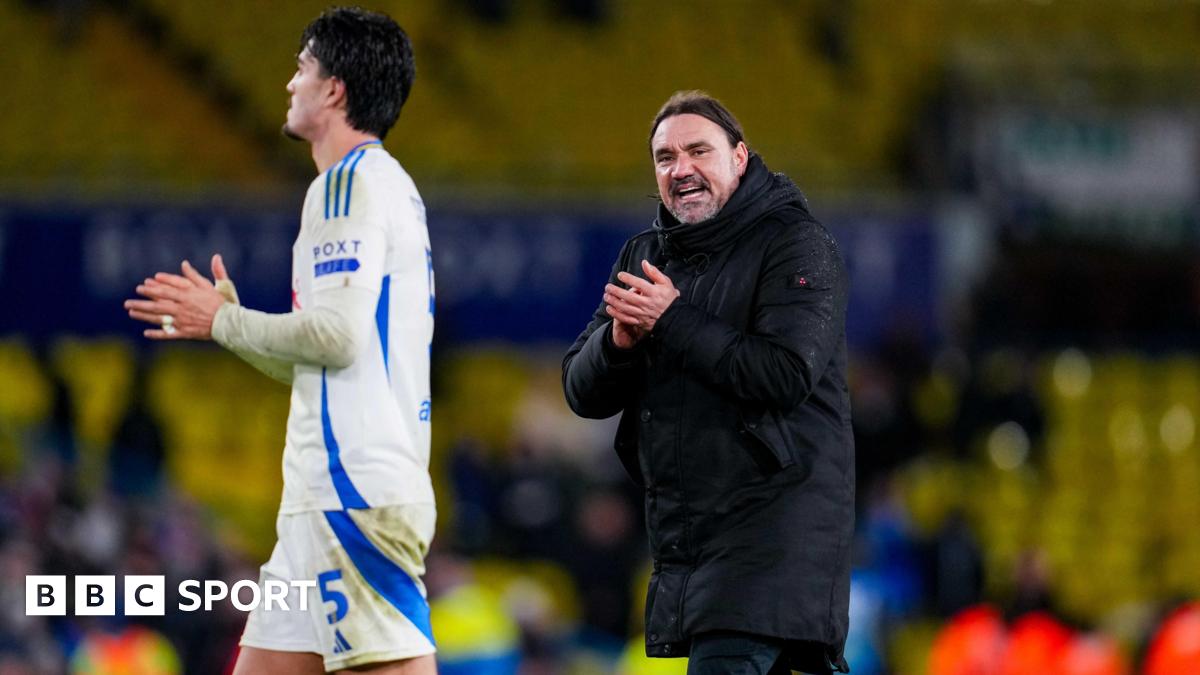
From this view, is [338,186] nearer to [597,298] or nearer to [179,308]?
[179,308]

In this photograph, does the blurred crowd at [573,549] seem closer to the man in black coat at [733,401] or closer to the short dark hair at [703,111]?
the man in black coat at [733,401]

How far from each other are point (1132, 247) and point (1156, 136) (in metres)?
1.26

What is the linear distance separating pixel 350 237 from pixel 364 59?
1.58 feet

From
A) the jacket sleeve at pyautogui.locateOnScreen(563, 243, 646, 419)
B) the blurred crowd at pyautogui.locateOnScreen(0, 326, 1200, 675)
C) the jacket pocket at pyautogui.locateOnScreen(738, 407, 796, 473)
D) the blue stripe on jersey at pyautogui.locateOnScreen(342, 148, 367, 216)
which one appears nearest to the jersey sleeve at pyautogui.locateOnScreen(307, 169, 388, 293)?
the blue stripe on jersey at pyautogui.locateOnScreen(342, 148, 367, 216)

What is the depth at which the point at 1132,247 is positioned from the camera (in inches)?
626

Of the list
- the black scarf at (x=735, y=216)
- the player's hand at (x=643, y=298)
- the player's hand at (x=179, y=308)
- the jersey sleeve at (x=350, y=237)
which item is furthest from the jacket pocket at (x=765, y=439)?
the player's hand at (x=179, y=308)

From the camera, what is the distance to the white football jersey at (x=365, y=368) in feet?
14.1

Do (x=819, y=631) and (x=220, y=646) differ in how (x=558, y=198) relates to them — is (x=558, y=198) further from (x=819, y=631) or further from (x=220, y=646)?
(x=819, y=631)

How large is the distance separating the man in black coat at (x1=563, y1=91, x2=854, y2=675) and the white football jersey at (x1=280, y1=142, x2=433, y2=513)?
0.41m

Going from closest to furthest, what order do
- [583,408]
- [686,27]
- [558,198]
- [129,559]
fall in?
1. [583,408]
2. [129,559]
3. [558,198]
4. [686,27]

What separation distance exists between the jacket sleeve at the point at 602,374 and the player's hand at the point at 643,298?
139mm

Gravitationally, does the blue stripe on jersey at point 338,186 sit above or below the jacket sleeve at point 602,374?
above

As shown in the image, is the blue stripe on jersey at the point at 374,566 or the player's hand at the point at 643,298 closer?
the player's hand at the point at 643,298

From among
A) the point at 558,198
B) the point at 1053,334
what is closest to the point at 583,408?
the point at 558,198
